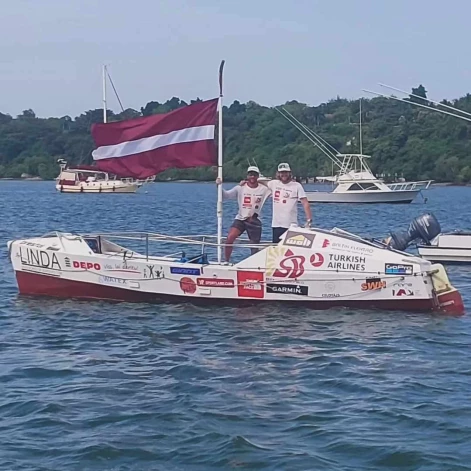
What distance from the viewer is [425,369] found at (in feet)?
39.2

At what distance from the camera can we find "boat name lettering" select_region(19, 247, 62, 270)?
16688mm

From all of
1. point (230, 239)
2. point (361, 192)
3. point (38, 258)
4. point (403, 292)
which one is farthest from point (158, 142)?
point (361, 192)

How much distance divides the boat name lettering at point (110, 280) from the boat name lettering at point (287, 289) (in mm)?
2382

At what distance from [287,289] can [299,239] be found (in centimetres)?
77

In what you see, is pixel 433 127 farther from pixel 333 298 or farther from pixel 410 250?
pixel 333 298

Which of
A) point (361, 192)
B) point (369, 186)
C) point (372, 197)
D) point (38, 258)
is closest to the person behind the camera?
point (38, 258)

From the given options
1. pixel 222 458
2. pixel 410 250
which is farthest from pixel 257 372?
pixel 410 250

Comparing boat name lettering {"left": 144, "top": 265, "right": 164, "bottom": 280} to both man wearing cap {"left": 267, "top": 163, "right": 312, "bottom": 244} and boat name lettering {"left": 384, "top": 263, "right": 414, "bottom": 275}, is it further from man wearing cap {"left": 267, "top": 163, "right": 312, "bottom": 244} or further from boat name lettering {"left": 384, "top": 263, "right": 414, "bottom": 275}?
boat name lettering {"left": 384, "top": 263, "right": 414, "bottom": 275}

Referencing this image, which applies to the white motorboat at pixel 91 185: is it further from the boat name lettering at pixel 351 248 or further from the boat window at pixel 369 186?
the boat name lettering at pixel 351 248

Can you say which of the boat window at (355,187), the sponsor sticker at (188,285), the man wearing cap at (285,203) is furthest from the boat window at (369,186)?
the sponsor sticker at (188,285)

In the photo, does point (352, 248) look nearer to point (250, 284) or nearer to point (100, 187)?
point (250, 284)

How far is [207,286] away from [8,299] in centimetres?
372

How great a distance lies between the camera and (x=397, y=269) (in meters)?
15.2

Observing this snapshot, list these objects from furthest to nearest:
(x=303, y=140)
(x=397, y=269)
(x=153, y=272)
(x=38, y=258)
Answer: (x=303, y=140) < (x=38, y=258) < (x=153, y=272) < (x=397, y=269)
